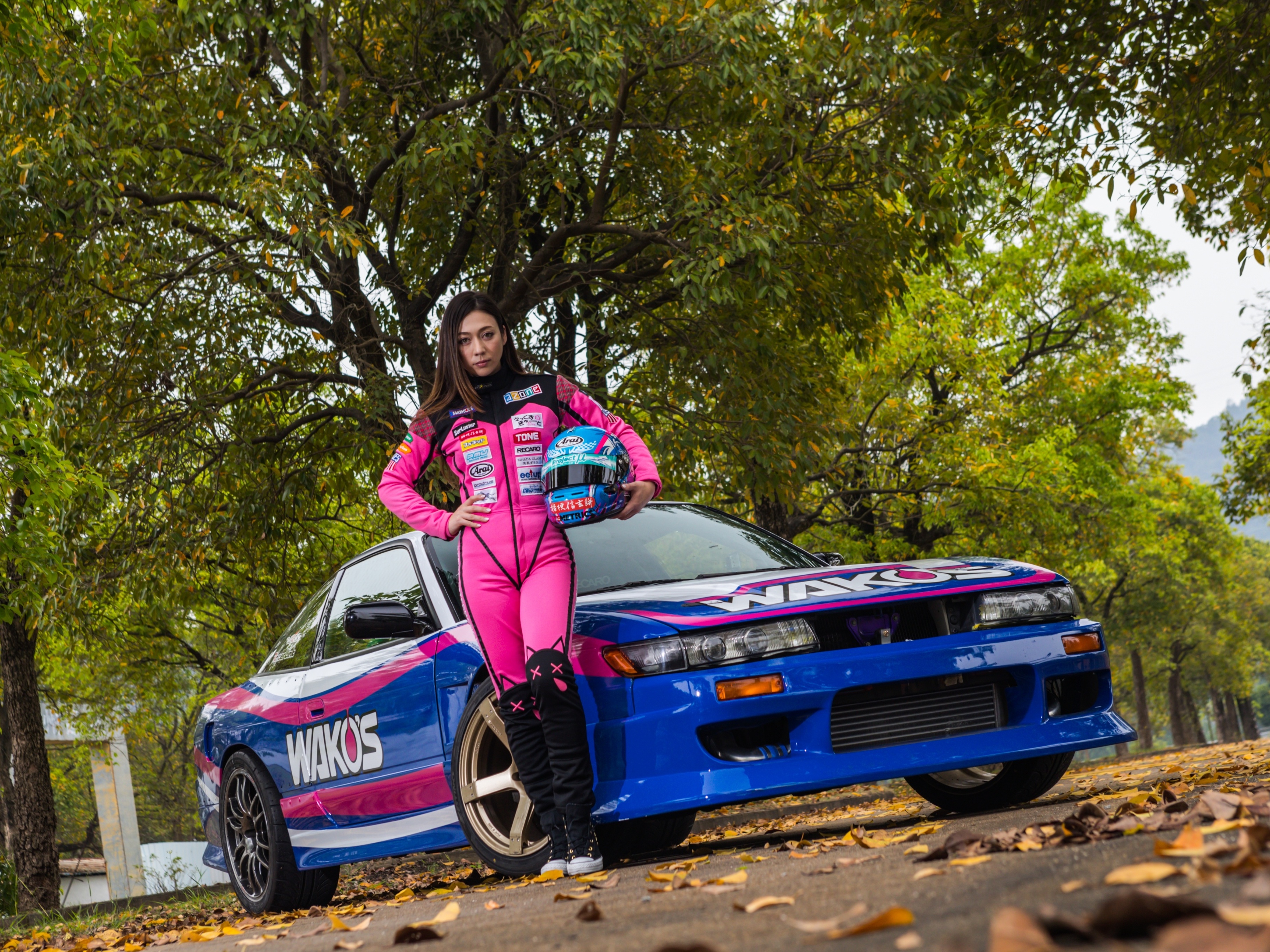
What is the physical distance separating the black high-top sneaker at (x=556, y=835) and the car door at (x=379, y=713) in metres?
0.63

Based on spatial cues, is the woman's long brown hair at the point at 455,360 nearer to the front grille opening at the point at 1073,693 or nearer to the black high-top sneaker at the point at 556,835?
the black high-top sneaker at the point at 556,835

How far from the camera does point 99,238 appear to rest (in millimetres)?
9969

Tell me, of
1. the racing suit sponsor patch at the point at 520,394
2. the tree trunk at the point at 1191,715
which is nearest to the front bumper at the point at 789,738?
the racing suit sponsor patch at the point at 520,394

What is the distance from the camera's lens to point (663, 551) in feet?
18.2

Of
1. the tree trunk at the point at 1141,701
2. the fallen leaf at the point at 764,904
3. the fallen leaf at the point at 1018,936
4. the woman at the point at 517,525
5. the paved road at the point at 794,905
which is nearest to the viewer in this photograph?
the fallen leaf at the point at 1018,936

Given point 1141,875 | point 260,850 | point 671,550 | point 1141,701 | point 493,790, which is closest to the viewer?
point 1141,875

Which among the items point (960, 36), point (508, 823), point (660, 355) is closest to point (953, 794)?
point (508, 823)

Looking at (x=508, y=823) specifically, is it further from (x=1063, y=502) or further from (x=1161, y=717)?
(x=1161, y=717)

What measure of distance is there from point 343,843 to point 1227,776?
4.05 metres

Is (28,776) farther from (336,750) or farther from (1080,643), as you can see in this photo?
(1080,643)

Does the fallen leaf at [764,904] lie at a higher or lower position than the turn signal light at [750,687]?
lower

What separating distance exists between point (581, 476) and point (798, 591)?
3.01 feet

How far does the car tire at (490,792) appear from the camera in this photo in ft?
15.4

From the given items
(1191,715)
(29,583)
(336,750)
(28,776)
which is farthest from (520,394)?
(1191,715)
